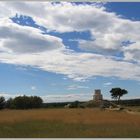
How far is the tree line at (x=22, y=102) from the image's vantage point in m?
6.93

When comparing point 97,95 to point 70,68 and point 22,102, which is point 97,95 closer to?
point 70,68

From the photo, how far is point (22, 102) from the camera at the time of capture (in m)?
6.95

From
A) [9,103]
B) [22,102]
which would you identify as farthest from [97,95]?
[9,103]

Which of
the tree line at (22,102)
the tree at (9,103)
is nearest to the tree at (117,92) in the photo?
the tree line at (22,102)

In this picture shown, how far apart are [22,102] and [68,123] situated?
25.4 inches

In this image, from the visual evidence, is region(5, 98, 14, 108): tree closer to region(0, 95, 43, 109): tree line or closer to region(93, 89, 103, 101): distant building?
region(0, 95, 43, 109): tree line

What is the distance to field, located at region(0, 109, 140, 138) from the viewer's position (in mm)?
6836

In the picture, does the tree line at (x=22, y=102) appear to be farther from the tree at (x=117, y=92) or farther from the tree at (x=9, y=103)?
the tree at (x=117, y=92)

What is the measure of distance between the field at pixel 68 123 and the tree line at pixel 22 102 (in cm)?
7

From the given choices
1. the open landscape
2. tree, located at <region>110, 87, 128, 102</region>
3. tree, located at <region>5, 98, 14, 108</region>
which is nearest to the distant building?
the open landscape

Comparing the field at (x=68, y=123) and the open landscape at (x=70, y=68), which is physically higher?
the open landscape at (x=70, y=68)

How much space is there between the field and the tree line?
7cm

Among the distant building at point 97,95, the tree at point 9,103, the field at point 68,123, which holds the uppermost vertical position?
the distant building at point 97,95

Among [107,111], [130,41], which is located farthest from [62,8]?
[107,111]
